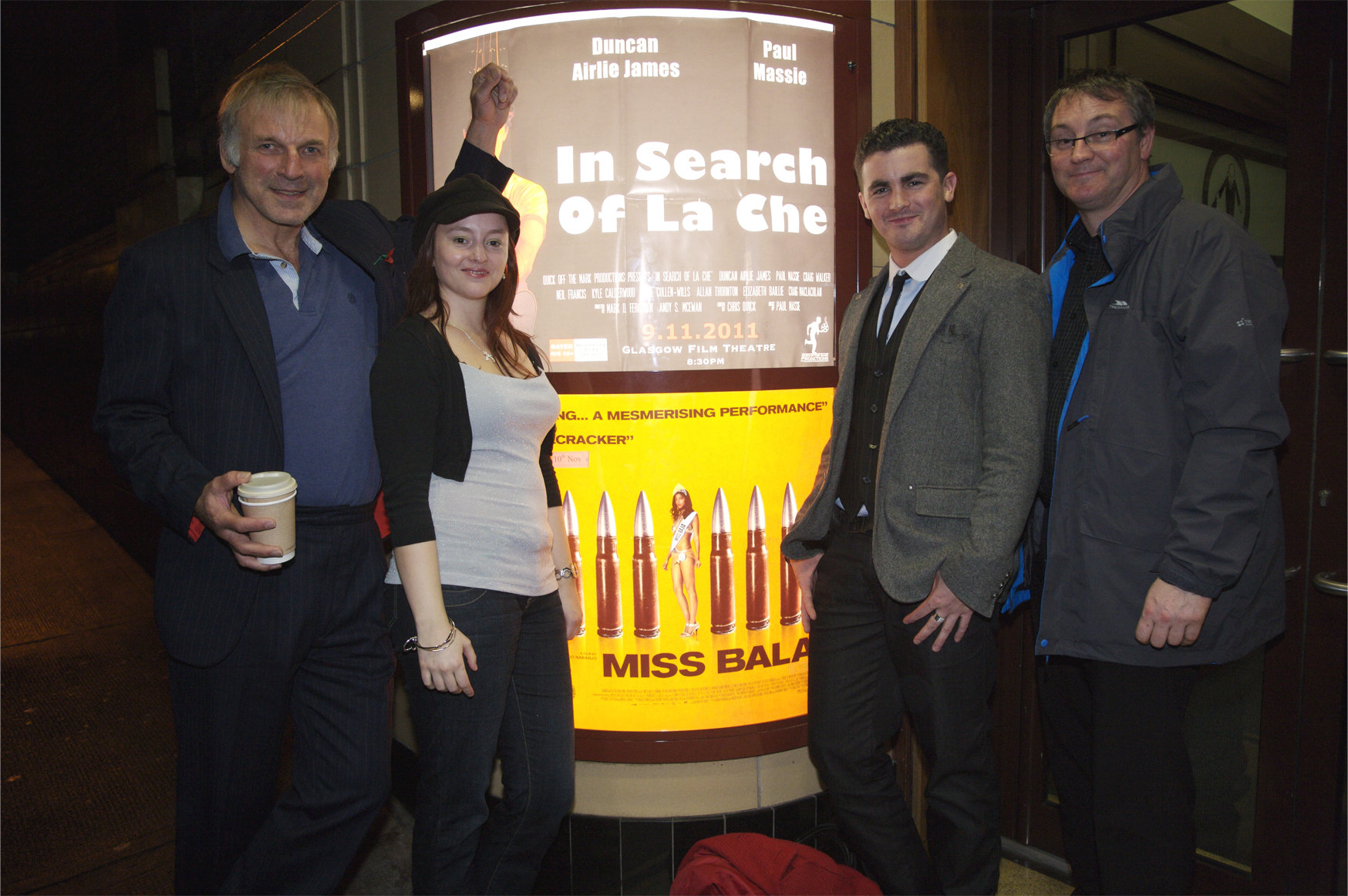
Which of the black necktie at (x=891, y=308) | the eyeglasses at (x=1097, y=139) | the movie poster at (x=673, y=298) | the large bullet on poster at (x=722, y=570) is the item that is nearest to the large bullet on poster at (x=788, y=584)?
the movie poster at (x=673, y=298)

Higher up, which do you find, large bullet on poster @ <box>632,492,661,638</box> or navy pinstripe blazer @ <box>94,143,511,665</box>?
navy pinstripe blazer @ <box>94,143,511,665</box>

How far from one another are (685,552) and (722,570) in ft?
0.42

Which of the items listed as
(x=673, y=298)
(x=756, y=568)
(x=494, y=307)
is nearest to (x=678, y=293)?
(x=673, y=298)

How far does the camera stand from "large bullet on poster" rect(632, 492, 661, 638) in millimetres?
2352

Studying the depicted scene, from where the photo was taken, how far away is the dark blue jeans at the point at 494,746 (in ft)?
5.63

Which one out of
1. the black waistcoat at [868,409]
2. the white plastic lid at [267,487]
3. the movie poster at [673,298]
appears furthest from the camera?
the movie poster at [673,298]

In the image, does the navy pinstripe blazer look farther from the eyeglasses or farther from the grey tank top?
the eyeglasses

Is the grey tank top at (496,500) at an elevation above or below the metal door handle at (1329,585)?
above

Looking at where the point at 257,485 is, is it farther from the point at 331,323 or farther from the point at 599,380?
the point at 599,380

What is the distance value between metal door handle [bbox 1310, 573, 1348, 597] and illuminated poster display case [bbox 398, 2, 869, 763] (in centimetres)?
134

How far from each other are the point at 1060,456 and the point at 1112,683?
1.72ft

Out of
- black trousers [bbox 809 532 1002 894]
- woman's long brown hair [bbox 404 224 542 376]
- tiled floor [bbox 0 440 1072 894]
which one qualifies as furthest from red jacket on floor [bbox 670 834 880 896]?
woman's long brown hair [bbox 404 224 542 376]

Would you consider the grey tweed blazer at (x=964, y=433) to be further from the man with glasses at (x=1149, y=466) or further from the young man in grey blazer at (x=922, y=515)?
the man with glasses at (x=1149, y=466)

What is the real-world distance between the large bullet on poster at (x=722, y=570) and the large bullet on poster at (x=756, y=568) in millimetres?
49
